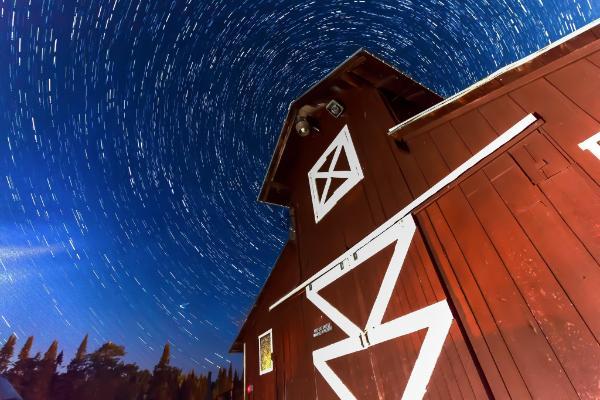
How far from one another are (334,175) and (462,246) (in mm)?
3433

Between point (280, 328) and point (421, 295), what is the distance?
4.23 m

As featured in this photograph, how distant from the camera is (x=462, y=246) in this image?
313 centimetres

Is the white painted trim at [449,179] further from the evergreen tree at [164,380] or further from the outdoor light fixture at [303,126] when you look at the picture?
the evergreen tree at [164,380]

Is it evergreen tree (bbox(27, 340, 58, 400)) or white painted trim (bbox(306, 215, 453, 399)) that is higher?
evergreen tree (bbox(27, 340, 58, 400))

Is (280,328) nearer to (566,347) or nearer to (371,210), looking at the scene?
(371,210)

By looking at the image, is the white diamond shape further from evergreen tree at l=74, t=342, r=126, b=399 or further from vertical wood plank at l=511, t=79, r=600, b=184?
evergreen tree at l=74, t=342, r=126, b=399

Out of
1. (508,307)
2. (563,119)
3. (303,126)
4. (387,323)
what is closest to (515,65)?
(563,119)

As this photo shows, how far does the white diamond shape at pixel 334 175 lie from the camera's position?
560 cm

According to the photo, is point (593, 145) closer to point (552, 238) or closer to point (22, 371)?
point (552, 238)

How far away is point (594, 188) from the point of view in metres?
2.28

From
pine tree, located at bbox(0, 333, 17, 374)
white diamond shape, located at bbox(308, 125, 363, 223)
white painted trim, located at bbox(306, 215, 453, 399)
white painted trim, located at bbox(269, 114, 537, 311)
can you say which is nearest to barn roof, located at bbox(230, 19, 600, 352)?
white painted trim, located at bbox(269, 114, 537, 311)

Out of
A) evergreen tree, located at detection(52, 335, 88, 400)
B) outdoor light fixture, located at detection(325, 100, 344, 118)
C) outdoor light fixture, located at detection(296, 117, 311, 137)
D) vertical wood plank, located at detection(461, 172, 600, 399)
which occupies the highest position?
evergreen tree, located at detection(52, 335, 88, 400)

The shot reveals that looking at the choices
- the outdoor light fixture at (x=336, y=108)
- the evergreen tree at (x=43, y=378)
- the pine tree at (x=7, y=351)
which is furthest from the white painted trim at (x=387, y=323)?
the pine tree at (x=7, y=351)

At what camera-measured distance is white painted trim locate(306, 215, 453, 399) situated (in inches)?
122
